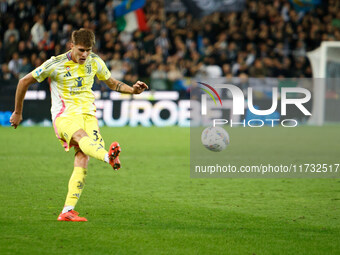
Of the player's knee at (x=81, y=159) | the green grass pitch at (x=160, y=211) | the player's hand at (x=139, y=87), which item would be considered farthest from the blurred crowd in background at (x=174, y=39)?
the player's knee at (x=81, y=159)

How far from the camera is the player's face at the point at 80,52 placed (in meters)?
6.05

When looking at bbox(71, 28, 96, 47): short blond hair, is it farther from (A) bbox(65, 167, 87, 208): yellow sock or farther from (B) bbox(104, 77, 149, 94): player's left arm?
(A) bbox(65, 167, 87, 208): yellow sock

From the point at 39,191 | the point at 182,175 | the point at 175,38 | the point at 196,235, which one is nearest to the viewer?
the point at 196,235

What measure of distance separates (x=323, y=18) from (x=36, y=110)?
470 inches

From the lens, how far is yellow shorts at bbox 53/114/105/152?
244 inches

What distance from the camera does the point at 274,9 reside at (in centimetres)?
2356

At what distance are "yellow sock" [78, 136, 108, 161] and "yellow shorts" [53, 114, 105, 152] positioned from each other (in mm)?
187

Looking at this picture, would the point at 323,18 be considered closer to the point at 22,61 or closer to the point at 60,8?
the point at 60,8

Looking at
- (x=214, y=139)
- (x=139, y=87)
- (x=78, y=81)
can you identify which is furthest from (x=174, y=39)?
(x=78, y=81)

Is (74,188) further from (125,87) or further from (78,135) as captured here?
(125,87)

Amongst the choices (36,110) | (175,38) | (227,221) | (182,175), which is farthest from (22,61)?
(227,221)

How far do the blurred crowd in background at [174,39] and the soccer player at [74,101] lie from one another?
11.9 metres

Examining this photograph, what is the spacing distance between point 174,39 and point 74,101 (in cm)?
1551

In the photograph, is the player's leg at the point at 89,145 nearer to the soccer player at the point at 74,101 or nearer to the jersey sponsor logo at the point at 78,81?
the soccer player at the point at 74,101
